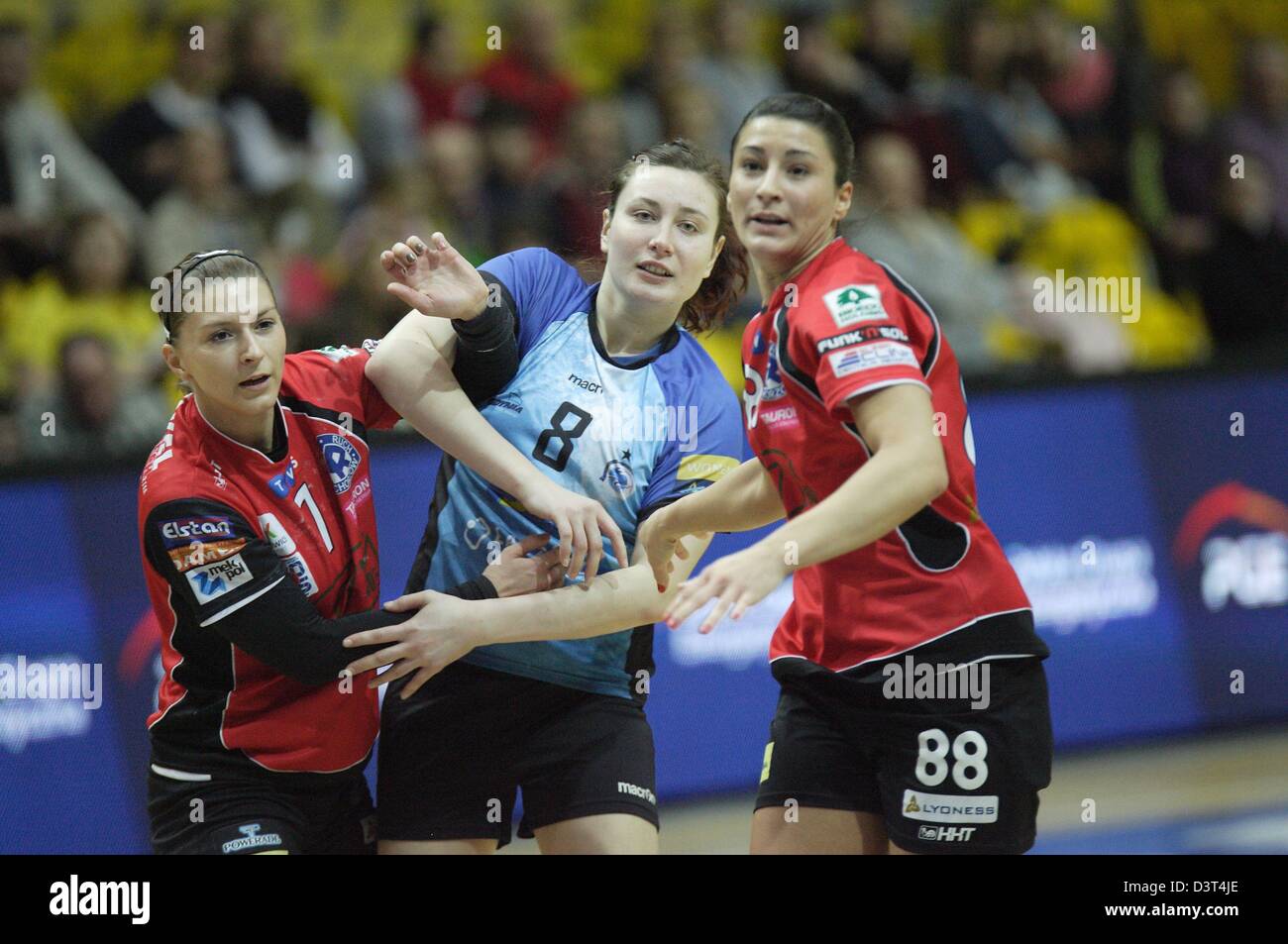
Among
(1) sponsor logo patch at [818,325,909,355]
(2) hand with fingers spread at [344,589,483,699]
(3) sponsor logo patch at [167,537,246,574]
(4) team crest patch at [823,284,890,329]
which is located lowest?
(2) hand with fingers spread at [344,589,483,699]

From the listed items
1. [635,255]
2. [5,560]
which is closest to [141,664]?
[5,560]

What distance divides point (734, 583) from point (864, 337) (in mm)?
589

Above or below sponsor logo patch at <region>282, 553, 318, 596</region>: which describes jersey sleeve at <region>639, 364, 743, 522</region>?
above

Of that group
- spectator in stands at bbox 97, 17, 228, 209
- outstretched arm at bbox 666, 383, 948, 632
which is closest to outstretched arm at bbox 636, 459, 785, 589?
outstretched arm at bbox 666, 383, 948, 632

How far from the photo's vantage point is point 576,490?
3.86m

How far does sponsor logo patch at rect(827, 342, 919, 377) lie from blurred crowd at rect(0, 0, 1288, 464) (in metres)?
3.70

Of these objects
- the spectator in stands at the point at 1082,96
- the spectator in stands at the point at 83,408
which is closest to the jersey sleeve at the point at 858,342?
the spectator in stands at the point at 83,408

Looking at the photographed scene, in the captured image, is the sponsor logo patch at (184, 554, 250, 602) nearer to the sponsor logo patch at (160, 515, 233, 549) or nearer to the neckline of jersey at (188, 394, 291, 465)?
the sponsor logo patch at (160, 515, 233, 549)

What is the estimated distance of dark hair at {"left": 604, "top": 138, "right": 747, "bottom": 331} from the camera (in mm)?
3881

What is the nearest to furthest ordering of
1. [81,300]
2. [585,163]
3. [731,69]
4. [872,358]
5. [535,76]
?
[872,358] < [81,300] < [585,163] < [535,76] < [731,69]

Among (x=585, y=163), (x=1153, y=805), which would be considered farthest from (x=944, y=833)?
(x=585, y=163)

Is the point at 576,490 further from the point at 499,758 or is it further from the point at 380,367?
the point at 499,758

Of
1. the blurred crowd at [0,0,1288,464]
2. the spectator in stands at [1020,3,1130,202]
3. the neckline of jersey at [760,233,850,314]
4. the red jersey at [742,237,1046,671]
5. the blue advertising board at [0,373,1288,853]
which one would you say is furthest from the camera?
the spectator in stands at [1020,3,1130,202]
